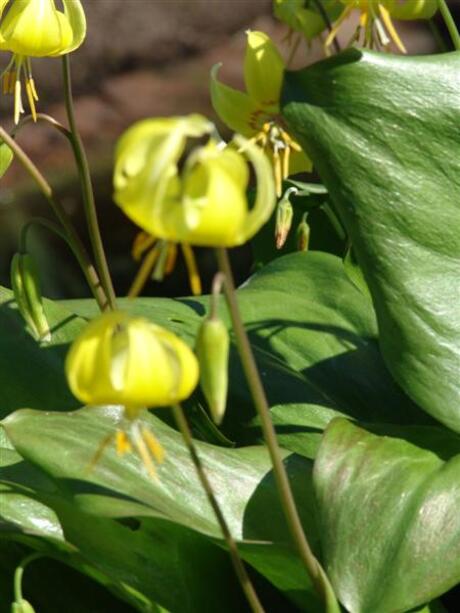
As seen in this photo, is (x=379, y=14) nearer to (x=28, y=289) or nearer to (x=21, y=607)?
(x=28, y=289)

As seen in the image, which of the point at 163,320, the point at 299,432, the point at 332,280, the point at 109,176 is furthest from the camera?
the point at 109,176

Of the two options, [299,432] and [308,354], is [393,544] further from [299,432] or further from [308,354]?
[308,354]

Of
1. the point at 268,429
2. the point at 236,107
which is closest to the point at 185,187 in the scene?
the point at 268,429

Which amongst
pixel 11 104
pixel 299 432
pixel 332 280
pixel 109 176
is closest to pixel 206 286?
pixel 109 176

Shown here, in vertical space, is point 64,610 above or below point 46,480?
below

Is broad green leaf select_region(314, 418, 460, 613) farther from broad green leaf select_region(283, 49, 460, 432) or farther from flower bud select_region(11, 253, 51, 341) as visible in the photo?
flower bud select_region(11, 253, 51, 341)

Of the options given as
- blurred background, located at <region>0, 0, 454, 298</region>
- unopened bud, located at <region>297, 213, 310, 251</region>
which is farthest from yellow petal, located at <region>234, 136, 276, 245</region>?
blurred background, located at <region>0, 0, 454, 298</region>

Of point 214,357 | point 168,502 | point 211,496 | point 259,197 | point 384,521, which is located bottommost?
point 384,521
